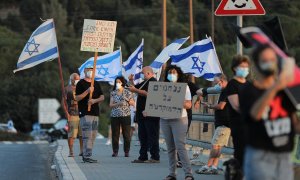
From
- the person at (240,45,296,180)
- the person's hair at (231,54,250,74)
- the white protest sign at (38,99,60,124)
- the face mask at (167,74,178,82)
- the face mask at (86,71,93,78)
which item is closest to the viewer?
the person at (240,45,296,180)

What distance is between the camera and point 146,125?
1830cm

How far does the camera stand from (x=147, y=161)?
18969mm

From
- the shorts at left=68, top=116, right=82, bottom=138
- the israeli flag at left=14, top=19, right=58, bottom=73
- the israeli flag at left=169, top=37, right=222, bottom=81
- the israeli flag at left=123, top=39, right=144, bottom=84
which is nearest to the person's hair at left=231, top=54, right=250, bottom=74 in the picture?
the shorts at left=68, top=116, right=82, bottom=138

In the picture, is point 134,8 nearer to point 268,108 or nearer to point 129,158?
point 129,158

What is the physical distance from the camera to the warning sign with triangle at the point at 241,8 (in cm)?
1428

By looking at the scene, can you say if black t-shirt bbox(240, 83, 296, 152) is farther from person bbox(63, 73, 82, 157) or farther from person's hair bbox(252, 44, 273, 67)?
person bbox(63, 73, 82, 157)

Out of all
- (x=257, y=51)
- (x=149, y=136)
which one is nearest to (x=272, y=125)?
(x=257, y=51)

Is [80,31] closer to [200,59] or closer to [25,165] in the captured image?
[200,59]

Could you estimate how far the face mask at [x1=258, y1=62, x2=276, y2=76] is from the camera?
798 centimetres

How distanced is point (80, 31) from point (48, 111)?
208 feet

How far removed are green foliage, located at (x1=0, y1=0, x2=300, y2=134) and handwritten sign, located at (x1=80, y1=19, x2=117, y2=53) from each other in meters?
50.9

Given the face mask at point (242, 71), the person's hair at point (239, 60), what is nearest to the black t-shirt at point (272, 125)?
the person's hair at point (239, 60)

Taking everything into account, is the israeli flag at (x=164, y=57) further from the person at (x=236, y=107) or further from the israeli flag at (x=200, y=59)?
the person at (x=236, y=107)

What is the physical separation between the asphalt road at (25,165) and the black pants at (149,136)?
1.81 metres
